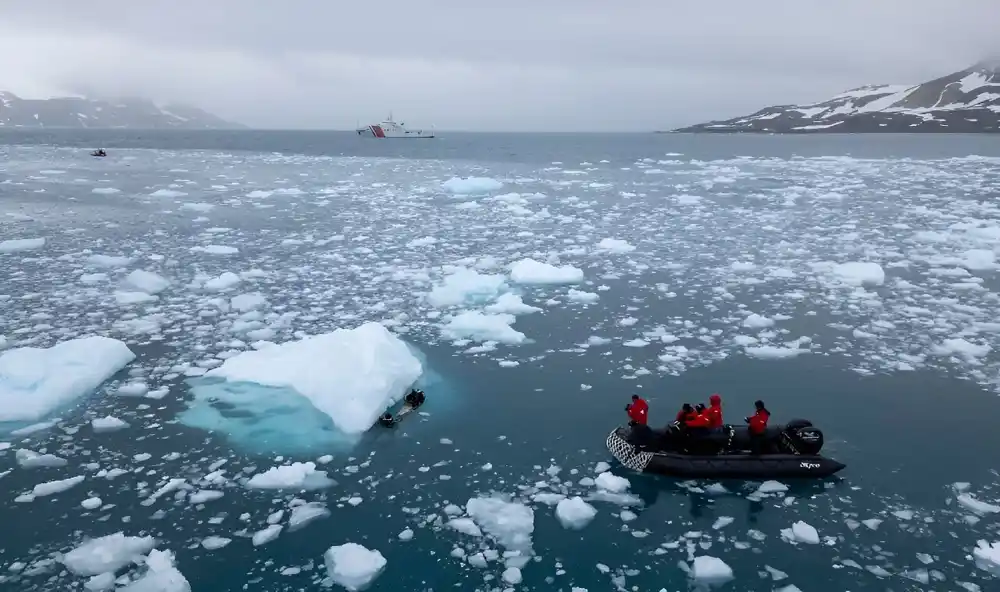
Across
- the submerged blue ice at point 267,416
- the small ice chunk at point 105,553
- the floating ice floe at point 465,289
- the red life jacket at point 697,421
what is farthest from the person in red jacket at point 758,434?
the floating ice floe at point 465,289

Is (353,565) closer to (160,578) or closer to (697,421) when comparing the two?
(160,578)

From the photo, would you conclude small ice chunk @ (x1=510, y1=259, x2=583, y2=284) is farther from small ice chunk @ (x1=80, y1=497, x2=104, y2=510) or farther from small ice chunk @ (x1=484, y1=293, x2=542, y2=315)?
small ice chunk @ (x1=80, y1=497, x2=104, y2=510)

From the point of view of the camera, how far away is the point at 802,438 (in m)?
8.16

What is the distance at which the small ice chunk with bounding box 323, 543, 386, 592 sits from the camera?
6133mm

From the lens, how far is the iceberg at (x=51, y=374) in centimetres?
930

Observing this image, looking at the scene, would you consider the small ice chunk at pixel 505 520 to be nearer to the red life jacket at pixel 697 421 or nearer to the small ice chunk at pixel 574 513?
the small ice chunk at pixel 574 513

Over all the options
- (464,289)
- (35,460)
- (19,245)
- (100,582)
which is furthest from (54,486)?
(19,245)

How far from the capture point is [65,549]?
21.3 ft

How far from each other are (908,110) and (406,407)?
187 m

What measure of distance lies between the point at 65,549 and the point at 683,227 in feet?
72.5

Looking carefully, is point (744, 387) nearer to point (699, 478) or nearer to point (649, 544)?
point (699, 478)

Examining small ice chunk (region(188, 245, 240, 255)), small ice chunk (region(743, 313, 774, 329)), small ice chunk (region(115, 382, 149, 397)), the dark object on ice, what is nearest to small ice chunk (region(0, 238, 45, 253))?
small ice chunk (region(188, 245, 240, 255))

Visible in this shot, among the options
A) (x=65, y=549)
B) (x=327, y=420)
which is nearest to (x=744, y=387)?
(x=327, y=420)

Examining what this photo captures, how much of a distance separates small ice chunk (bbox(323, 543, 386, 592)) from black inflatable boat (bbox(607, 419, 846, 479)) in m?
3.45
